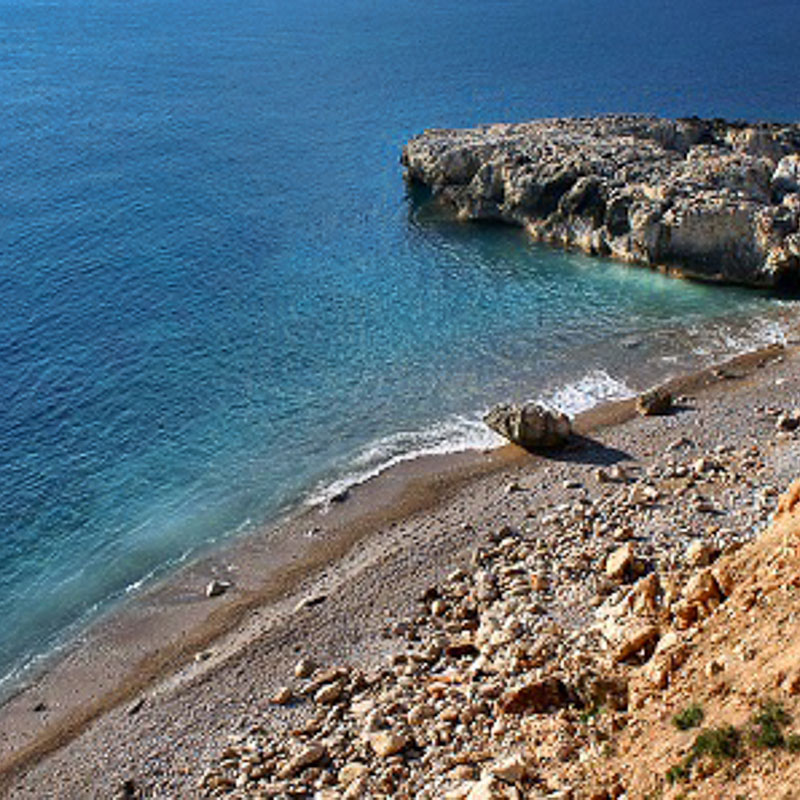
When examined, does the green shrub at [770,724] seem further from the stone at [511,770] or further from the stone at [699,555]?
the stone at [699,555]

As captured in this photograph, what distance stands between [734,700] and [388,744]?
10184 mm

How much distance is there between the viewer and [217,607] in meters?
39.5

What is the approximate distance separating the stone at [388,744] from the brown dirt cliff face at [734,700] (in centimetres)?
638

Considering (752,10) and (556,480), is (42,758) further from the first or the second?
(752,10)

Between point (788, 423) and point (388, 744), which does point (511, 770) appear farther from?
point (788, 423)

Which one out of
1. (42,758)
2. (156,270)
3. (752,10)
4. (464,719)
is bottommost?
(42,758)

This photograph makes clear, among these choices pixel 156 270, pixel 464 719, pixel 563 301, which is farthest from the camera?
pixel 156 270

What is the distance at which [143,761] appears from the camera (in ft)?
104

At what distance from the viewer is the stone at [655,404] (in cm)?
4934

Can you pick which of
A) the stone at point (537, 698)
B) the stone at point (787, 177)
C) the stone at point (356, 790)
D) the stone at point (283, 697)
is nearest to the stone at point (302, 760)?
the stone at point (356, 790)

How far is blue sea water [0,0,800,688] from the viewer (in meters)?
46.6

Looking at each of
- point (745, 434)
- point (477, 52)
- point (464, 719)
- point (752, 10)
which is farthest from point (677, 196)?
point (752, 10)

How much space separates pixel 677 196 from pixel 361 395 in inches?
1057

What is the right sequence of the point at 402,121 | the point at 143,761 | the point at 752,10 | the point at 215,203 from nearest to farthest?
the point at 143,761 < the point at 215,203 < the point at 402,121 < the point at 752,10
